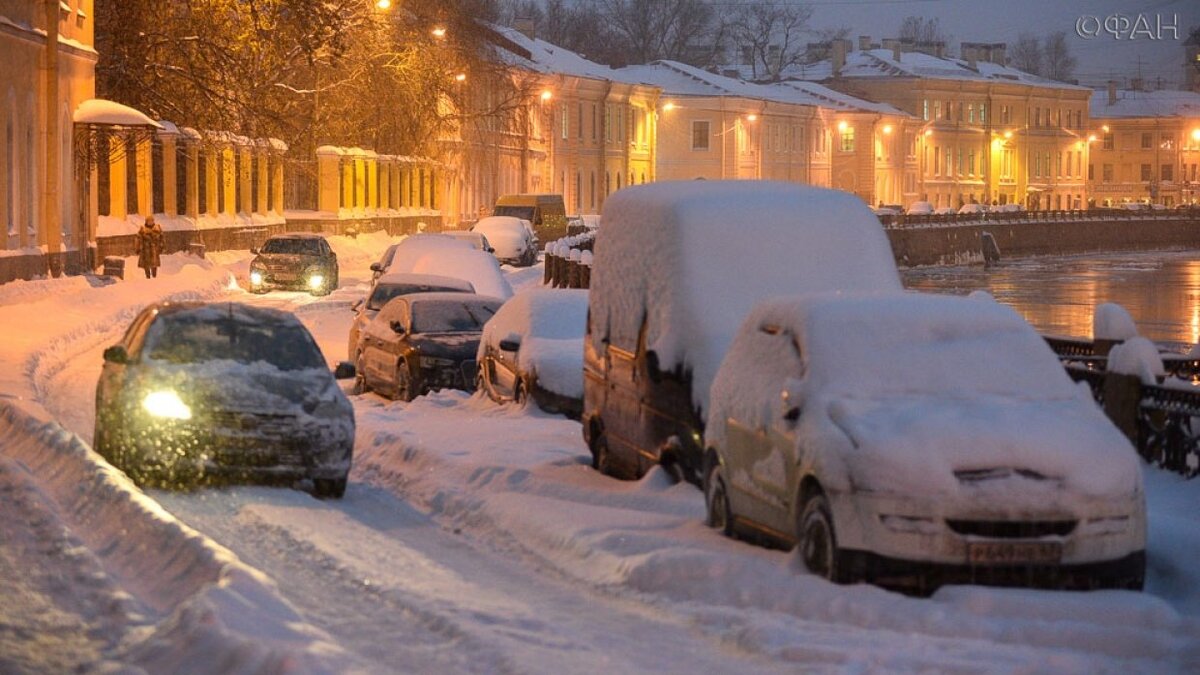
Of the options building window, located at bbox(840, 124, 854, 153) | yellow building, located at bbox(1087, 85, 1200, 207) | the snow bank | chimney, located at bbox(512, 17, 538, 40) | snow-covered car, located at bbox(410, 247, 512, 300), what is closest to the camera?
the snow bank

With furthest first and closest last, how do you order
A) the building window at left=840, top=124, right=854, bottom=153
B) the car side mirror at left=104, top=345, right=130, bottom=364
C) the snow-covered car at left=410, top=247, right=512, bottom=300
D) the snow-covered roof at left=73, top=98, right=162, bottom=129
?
the building window at left=840, top=124, right=854, bottom=153, the snow-covered roof at left=73, top=98, right=162, bottom=129, the snow-covered car at left=410, top=247, right=512, bottom=300, the car side mirror at left=104, top=345, right=130, bottom=364

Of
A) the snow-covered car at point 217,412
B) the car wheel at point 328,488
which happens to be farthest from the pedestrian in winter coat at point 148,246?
the car wheel at point 328,488

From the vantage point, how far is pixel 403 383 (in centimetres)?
2297

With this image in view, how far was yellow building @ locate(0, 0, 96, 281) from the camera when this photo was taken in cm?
4069

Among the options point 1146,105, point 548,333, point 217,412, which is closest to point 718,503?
point 217,412


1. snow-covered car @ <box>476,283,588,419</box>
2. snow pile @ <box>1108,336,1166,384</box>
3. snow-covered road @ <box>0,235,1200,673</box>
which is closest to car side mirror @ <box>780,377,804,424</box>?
snow-covered road @ <box>0,235,1200,673</box>

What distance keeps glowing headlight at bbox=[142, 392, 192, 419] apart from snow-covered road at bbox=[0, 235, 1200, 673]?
0.54m

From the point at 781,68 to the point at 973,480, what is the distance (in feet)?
498

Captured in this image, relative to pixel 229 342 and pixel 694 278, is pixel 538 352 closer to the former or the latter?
pixel 229 342

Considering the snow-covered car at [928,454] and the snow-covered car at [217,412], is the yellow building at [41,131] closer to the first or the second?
the snow-covered car at [217,412]

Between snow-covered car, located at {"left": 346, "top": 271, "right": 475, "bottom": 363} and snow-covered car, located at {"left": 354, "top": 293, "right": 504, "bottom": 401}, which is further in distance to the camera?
snow-covered car, located at {"left": 346, "top": 271, "right": 475, "bottom": 363}

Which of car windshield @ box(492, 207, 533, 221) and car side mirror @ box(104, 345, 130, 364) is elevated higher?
car windshield @ box(492, 207, 533, 221)

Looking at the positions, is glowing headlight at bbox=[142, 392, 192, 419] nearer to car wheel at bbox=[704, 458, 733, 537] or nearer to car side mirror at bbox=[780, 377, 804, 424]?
car wheel at bbox=[704, 458, 733, 537]

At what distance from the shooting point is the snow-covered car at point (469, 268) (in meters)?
35.1
